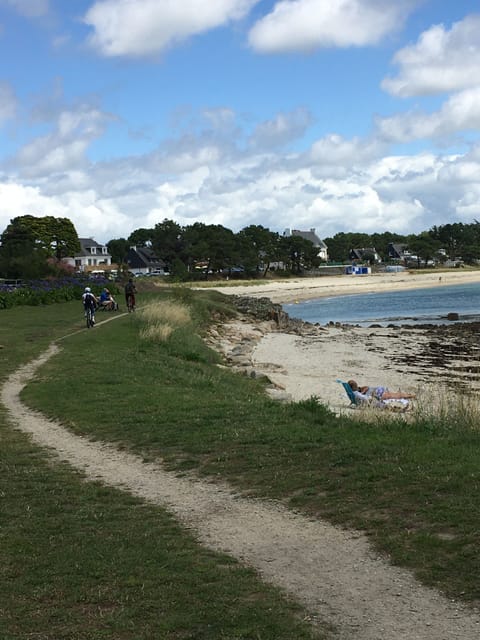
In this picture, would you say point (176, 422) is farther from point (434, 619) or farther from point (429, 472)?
point (434, 619)

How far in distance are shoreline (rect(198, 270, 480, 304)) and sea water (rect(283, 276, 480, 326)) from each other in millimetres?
4239

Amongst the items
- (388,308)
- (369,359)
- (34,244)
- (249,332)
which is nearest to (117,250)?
(34,244)

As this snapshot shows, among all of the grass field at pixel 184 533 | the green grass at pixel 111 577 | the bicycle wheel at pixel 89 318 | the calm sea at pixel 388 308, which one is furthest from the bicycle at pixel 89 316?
the calm sea at pixel 388 308

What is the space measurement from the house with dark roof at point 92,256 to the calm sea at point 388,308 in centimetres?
5561

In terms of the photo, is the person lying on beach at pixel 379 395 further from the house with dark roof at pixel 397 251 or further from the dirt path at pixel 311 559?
the house with dark roof at pixel 397 251

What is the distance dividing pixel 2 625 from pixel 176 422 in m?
7.47

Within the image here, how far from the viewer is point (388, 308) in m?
70.8

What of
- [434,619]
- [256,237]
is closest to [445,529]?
[434,619]

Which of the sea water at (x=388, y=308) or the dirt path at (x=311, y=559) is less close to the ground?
the dirt path at (x=311, y=559)

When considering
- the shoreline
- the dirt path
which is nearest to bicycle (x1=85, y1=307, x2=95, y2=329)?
the dirt path

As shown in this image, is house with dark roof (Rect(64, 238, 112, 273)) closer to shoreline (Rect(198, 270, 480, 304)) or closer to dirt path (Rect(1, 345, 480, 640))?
shoreline (Rect(198, 270, 480, 304))

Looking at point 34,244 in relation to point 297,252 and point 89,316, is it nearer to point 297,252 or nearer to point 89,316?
point 89,316

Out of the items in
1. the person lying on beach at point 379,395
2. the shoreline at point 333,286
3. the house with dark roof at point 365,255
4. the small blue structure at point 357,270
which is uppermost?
the house with dark roof at point 365,255

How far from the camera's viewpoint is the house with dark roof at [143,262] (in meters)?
137
